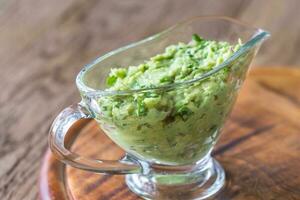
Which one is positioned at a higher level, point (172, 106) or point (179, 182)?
Answer: point (172, 106)

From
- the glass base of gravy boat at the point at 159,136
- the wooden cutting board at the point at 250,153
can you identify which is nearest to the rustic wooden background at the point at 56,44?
the wooden cutting board at the point at 250,153

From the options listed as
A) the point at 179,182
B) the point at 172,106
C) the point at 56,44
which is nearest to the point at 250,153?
the point at 179,182

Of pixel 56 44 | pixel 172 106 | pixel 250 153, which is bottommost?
pixel 250 153

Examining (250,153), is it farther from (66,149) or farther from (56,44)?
(56,44)

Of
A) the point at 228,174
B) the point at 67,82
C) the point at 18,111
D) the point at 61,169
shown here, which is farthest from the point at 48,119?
the point at 228,174

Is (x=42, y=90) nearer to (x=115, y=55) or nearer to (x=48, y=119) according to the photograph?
(x=48, y=119)

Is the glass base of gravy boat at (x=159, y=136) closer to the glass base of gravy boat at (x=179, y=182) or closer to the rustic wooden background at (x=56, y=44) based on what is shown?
the glass base of gravy boat at (x=179, y=182)

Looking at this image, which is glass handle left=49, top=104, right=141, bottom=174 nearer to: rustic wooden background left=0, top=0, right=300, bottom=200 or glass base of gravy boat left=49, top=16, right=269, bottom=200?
glass base of gravy boat left=49, top=16, right=269, bottom=200

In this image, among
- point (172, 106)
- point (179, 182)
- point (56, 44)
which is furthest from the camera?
point (56, 44)
